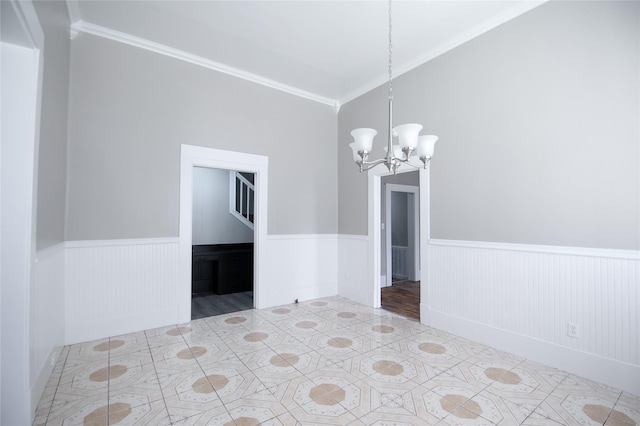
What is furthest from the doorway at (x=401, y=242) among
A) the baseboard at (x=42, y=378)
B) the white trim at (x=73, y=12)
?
the white trim at (x=73, y=12)

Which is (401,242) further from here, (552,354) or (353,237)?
(552,354)

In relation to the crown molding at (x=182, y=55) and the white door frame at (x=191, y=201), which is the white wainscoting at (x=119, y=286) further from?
the crown molding at (x=182, y=55)

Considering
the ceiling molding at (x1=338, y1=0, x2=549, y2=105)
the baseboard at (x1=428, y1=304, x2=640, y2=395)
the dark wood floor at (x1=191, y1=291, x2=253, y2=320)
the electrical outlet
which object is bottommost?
the dark wood floor at (x1=191, y1=291, x2=253, y2=320)

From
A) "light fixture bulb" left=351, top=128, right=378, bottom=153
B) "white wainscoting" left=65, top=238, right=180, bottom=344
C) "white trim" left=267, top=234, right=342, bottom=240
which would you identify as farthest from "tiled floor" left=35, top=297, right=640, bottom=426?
"light fixture bulb" left=351, top=128, right=378, bottom=153

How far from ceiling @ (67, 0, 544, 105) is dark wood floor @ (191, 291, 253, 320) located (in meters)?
3.35

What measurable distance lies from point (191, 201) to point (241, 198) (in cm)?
289

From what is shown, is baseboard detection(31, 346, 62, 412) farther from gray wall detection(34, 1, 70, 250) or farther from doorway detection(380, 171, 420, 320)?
doorway detection(380, 171, 420, 320)

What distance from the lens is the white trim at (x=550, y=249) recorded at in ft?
7.84

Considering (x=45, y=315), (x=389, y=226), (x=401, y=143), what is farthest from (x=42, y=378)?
(x=389, y=226)

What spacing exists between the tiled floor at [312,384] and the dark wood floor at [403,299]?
0.85 m

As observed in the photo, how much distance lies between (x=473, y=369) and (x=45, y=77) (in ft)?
13.2

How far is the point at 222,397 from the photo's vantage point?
222 cm

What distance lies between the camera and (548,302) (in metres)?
2.80

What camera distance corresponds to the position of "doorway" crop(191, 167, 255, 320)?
17.5 ft
